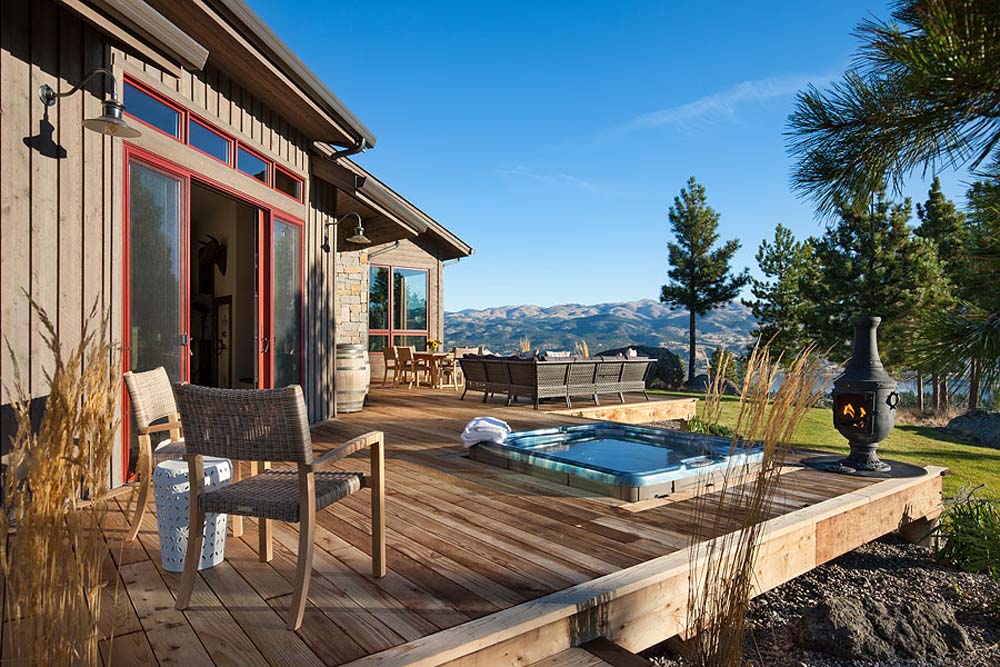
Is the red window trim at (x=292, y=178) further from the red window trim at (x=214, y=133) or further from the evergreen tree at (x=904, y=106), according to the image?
the evergreen tree at (x=904, y=106)

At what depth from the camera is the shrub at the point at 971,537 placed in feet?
10.7

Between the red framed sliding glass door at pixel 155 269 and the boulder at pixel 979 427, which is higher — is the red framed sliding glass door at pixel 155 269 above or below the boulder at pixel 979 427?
above

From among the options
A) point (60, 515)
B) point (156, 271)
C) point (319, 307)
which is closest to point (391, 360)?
point (319, 307)

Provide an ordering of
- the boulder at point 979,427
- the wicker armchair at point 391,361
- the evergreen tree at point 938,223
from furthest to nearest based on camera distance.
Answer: the evergreen tree at point 938,223, the wicker armchair at point 391,361, the boulder at point 979,427

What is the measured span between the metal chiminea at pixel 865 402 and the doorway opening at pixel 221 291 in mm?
6374

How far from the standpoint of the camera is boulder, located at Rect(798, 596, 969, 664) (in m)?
2.71

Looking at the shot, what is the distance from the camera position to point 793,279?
63.6ft

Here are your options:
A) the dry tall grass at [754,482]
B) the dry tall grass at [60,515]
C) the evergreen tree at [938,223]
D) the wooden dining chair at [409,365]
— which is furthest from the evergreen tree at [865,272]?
the dry tall grass at [60,515]

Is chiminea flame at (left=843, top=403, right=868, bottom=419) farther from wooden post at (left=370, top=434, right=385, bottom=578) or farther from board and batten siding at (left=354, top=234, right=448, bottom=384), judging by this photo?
board and batten siding at (left=354, top=234, right=448, bottom=384)

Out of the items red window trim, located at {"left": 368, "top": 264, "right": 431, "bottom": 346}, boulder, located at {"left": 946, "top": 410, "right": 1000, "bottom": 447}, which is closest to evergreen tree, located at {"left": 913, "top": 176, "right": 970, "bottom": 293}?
boulder, located at {"left": 946, "top": 410, "right": 1000, "bottom": 447}

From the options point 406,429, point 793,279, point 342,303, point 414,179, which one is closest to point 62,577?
point 406,429

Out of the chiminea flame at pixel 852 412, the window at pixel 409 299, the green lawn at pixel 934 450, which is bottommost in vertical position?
the green lawn at pixel 934 450

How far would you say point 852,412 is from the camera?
415 centimetres

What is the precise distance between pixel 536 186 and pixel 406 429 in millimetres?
32207
